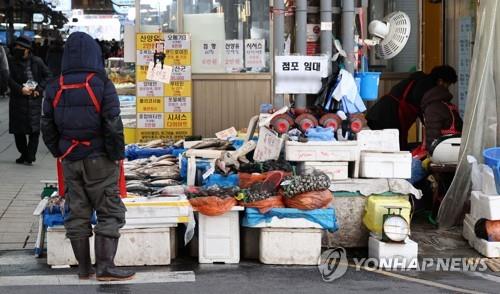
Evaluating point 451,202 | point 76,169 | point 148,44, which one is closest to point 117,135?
point 76,169

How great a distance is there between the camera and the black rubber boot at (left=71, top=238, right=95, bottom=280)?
655 centimetres

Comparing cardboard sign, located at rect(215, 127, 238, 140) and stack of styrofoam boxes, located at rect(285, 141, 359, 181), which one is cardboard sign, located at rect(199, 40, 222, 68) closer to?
cardboard sign, located at rect(215, 127, 238, 140)

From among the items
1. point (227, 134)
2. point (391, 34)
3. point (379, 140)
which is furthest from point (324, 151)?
point (227, 134)

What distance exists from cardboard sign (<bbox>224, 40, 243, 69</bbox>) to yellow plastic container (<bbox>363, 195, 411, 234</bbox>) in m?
3.75

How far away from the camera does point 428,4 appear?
38.6ft

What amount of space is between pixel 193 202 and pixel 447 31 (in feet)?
18.2

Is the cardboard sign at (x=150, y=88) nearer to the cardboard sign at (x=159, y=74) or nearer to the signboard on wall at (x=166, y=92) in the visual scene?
the signboard on wall at (x=166, y=92)

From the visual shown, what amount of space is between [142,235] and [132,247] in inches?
5.5

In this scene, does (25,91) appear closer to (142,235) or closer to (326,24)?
(326,24)

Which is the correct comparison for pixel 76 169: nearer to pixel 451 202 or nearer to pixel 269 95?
pixel 451 202

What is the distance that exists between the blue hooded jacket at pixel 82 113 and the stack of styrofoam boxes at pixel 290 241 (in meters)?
1.63

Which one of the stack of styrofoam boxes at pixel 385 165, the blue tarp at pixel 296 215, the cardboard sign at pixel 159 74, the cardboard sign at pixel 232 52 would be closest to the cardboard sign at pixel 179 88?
the cardboard sign at pixel 159 74

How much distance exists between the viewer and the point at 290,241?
24.0 ft
